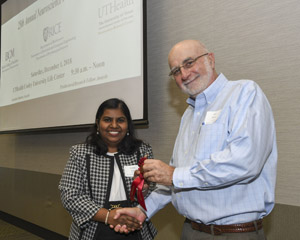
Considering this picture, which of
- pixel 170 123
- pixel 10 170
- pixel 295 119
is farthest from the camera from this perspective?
pixel 10 170

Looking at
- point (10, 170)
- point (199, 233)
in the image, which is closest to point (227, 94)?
point (199, 233)

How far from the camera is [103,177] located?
1.82 m

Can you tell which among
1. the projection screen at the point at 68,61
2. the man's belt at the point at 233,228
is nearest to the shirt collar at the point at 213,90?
the man's belt at the point at 233,228

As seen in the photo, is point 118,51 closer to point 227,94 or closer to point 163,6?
point 163,6

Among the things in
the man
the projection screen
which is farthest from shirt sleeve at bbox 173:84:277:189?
the projection screen

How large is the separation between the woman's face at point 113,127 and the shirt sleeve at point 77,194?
0.20 meters

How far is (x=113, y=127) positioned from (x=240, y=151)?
0.97m

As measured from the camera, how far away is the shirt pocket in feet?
4.14

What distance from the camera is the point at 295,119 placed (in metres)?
1.75

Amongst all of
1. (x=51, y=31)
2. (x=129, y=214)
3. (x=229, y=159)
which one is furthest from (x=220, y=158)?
(x=51, y=31)

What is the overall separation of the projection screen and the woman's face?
0.51 meters

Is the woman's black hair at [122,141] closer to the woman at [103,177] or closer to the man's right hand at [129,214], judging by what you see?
the woman at [103,177]

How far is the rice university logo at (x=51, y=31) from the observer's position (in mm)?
3451

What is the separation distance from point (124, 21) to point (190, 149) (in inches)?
62.7
